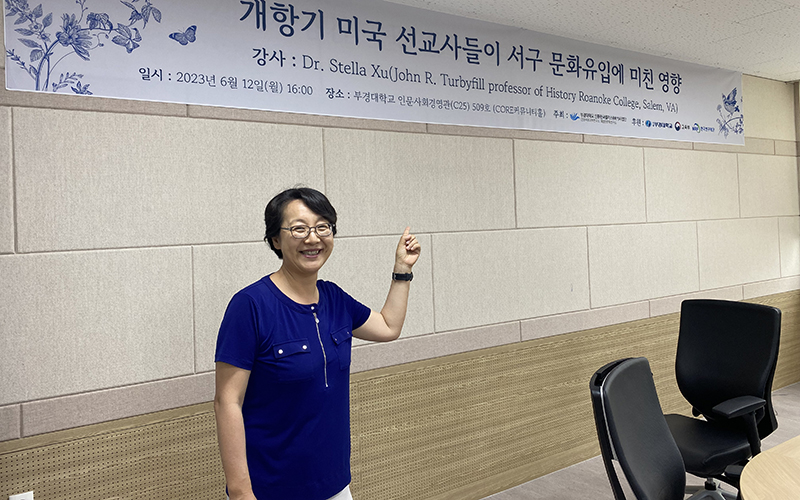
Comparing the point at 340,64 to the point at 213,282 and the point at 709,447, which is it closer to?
the point at 213,282

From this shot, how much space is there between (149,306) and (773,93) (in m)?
5.78

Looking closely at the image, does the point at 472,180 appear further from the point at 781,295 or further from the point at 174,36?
the point at 781,295

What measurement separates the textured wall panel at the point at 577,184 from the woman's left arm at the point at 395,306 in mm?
1722

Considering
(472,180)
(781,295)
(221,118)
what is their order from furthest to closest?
(781,295) → (472,180) → (221,118)

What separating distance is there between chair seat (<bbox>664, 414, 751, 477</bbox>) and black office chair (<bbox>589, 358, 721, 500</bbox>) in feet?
2.40

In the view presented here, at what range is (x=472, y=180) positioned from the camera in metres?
3.65

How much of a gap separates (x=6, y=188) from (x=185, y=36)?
0.97m

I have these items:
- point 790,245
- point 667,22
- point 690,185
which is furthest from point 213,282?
point 790,245

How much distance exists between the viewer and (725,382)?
3307mm

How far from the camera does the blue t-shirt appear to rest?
180 cm

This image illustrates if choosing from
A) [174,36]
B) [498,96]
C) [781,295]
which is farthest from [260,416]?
[781,295]

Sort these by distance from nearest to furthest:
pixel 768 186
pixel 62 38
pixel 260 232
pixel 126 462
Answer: pixel 62 38
pixel 126 462
pixel 260 232
pixel 768 186

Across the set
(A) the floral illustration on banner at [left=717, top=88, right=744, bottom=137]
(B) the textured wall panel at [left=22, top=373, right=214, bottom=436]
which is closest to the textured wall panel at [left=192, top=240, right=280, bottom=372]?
(B) the textured wall panel at [left=22, top=373, right=214, bottom=436]

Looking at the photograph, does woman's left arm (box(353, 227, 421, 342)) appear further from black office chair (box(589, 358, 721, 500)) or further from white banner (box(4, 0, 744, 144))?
white banner (box(4, 0, 744, 144))
